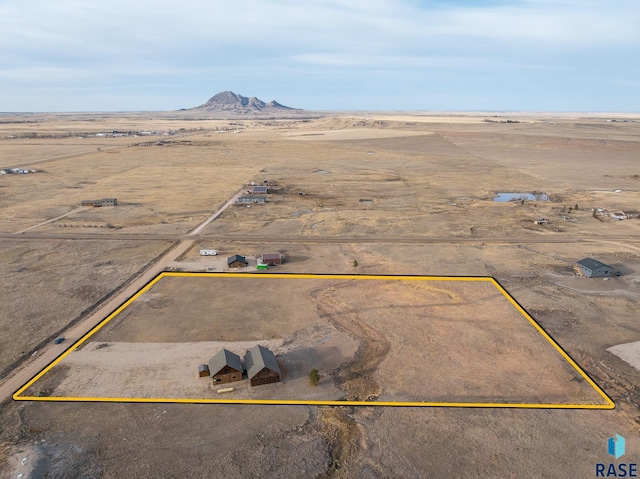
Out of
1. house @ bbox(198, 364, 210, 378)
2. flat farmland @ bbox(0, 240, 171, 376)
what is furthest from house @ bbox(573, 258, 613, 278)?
flat farmland @ bbox(0, 240, 171, 376)

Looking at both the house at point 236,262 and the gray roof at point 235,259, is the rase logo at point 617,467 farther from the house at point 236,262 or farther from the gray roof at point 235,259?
the gray roof at point 235,259

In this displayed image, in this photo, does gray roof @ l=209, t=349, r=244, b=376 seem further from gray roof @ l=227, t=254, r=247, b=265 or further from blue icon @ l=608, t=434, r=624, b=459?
blue icon @ l=608, t=434, r=624, b=459

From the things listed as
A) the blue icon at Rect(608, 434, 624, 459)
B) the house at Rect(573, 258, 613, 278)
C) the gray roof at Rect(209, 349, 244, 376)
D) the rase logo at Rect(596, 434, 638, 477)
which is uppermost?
the house at Rect(573, 258, 613, 278)

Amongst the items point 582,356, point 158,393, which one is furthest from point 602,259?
point 158,393

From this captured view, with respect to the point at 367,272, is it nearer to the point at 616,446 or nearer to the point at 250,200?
the point at 616,446

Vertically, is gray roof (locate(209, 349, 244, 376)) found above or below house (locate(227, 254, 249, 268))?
below

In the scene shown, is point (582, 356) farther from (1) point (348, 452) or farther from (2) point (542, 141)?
(2) point (542, 141)

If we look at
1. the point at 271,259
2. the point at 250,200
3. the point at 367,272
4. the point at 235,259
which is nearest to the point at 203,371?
the point at 235,259

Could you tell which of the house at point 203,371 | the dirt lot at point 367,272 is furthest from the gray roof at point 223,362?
the dirt lot at point 367,272
